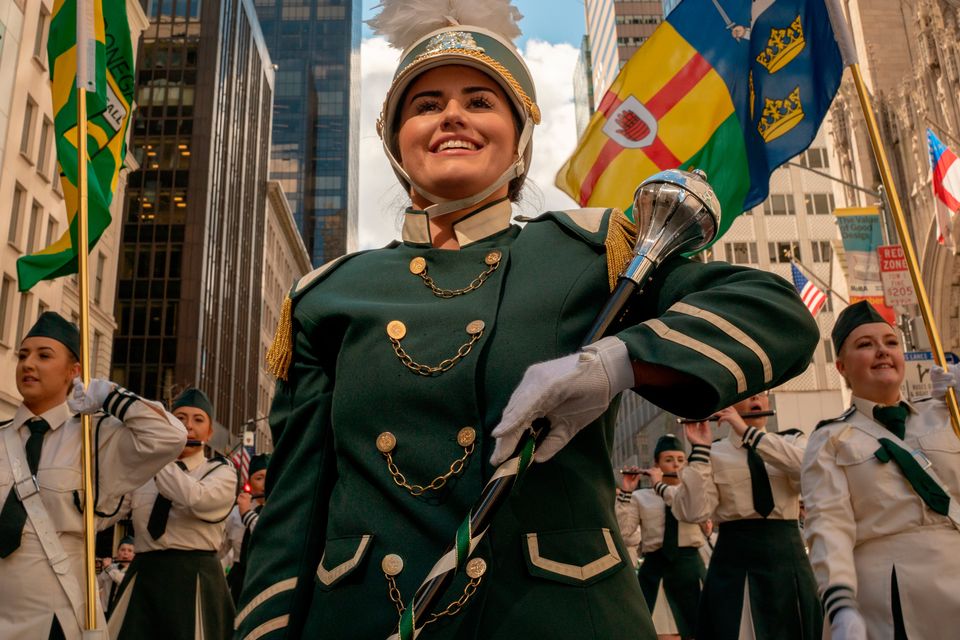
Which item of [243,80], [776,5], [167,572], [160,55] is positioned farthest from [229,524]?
[243,80]

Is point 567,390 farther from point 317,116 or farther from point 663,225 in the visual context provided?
point 317,116

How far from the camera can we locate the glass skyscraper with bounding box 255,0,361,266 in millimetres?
130500

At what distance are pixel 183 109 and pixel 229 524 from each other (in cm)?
5255

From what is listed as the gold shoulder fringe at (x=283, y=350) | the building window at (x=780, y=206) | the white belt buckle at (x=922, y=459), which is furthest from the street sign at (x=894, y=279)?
the building window at (x=780, y=206)

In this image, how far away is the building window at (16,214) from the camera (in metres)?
28.8

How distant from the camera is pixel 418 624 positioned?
5.98 feet

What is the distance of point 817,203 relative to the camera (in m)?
58.8

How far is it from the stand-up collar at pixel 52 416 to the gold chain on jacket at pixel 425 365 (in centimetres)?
434

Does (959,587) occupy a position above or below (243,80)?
below

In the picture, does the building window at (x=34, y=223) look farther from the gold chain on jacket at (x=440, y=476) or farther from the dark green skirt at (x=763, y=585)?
the gold chain on jacket at (x=440, y=476)

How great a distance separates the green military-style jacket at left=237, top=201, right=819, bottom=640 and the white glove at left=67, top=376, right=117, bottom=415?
343 centimetres

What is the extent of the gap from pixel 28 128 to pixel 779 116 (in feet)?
94.6

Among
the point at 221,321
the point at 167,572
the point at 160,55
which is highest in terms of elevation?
the point at 160,55

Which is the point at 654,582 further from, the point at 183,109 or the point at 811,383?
the point at 183,109
